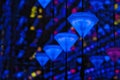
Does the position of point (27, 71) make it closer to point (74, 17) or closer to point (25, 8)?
point (25, 8)

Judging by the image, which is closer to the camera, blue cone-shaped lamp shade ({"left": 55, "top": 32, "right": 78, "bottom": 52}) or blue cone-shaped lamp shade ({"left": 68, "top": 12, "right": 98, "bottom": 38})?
blue cone-shaped lamp shade ({"left": 68, "top": 12, "right": 98, "bottom": 38})

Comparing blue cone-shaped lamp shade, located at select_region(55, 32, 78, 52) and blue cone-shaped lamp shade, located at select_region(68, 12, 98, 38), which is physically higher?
blue cone-shaped lamp shade, located at select_region(68, 12, 98, 38)

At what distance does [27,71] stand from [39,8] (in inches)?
123

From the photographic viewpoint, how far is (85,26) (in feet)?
17.6

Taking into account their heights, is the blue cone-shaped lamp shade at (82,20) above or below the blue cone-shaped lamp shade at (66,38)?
above

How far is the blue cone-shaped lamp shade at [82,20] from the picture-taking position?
209 inches

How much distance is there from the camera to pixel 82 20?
534 cm

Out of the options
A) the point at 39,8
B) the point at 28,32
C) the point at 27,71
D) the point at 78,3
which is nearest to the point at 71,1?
the point at 78,3

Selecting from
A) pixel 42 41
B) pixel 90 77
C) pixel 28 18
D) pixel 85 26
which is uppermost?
pixel 85 26

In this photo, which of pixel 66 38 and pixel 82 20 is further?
pixel 66 38

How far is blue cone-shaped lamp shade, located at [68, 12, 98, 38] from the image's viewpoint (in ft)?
17.4

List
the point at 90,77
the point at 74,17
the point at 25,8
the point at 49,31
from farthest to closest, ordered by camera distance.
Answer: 1. the point at 90,77
2. the point at 49,31
3. the point at 25,8
4. the point at 74,17

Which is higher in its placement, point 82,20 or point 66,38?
point 82,20

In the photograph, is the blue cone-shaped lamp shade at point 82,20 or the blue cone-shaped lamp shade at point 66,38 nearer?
the blue cone-shaped lamp shade at point 82,20
